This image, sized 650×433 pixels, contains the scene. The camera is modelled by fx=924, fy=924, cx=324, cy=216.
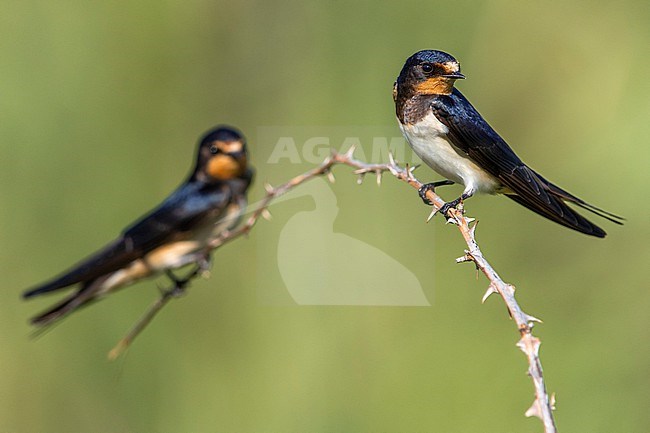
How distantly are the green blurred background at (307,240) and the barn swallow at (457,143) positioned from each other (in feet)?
2.50

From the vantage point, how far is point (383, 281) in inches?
133

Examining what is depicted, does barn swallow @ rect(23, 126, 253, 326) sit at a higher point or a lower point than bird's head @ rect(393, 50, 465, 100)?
lower

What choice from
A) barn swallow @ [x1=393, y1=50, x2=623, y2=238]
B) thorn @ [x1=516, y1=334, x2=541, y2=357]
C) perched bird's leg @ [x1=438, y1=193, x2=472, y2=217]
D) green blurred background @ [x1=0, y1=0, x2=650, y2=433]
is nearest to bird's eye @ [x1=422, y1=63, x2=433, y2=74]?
barn swallow @ [x1=393, y1=50, x2=623, y2=238]

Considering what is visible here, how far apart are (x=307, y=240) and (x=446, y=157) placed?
116 cm

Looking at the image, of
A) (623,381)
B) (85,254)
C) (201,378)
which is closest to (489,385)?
(623,381)

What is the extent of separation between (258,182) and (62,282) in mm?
1828

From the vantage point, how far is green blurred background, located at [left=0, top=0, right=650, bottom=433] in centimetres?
305

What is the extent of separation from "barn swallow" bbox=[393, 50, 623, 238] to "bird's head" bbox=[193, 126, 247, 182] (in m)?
0.54

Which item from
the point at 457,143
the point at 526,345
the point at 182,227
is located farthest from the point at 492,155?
the point at 526,345

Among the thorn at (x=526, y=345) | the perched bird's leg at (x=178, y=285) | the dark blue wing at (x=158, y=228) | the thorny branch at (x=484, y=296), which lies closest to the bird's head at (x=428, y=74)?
the thorny branch at (x=484, y=296)

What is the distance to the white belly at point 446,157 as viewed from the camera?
96.5 inches

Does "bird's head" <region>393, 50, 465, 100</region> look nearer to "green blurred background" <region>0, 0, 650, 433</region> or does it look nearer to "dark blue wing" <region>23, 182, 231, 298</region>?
"dark blue wing" <region>23, 182, 231, 298</region>

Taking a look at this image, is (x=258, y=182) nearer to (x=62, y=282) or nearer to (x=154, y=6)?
(x=154, y=6)

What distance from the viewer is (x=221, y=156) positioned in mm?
2045
